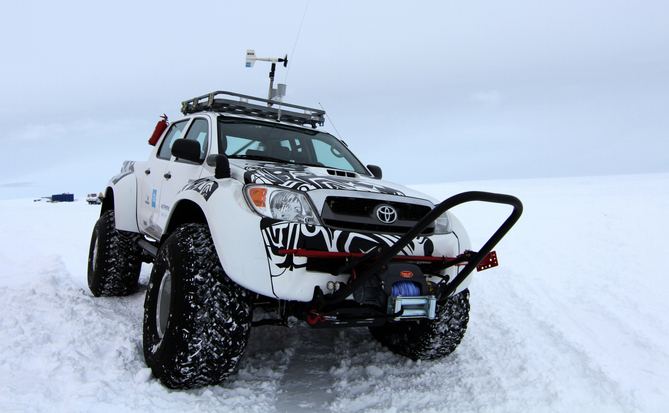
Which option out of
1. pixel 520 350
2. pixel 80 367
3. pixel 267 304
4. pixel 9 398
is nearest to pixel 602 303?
pixel 520 350

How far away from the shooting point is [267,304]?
3.01 m

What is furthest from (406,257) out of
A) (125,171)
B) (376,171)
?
(125,171)

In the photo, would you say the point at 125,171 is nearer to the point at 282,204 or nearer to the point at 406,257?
the point at 282,204

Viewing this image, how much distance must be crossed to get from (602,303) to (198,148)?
443 cm

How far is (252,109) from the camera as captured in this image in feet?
14.6

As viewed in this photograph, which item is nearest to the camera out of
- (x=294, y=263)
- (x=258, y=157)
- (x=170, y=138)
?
(x=294, y=263)

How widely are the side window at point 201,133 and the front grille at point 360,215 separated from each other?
4.78 feet

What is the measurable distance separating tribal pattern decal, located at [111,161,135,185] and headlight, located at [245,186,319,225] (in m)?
3.25

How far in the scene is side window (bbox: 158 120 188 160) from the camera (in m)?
4.71

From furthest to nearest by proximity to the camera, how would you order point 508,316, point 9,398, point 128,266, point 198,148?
point 128,266, point 508,316, point 198,148, point 9,398

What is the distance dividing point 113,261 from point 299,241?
354 cm

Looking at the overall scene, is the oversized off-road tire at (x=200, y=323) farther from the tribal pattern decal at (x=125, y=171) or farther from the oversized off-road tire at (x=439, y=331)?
the tribal pattern decal at (x=125, y=171)

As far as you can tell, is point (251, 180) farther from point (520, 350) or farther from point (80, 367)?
point (520, 350)

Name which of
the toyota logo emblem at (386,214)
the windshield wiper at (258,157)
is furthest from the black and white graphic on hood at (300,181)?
the windshield wiper at (258,157)
